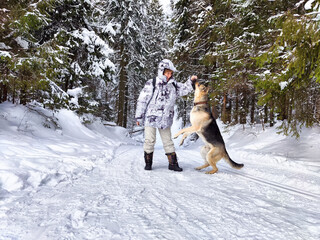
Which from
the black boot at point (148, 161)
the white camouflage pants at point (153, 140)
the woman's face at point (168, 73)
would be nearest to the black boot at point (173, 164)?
the white camouflage pants at point (153, 140)

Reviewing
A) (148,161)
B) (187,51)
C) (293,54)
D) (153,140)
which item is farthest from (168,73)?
(187,51)

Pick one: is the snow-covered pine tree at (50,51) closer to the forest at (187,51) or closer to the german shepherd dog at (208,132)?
the forest at (187,51)

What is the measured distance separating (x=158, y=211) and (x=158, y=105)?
2.45 meters

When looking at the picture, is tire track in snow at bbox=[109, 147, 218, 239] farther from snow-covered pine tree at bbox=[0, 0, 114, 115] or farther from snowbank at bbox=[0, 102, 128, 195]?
snow-covered pine tree at bbox=[0, 0, 114, 115]

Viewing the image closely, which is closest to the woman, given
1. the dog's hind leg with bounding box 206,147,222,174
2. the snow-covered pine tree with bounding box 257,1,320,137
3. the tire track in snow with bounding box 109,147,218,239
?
the dog's hind leg with bounding box 206,147,222,174

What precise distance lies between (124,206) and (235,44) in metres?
7.65

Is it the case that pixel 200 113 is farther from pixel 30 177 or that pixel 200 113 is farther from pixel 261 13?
pixel 261 13

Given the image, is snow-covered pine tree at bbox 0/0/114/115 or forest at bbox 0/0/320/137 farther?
snow-covered pine tree at bbox 0/0/114/115

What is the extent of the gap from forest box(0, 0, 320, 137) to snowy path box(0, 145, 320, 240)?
7.88ft

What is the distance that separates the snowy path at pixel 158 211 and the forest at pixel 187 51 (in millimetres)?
2401

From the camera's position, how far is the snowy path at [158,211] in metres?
1.40

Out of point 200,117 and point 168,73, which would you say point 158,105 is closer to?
point 168,73

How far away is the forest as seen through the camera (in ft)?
13.2

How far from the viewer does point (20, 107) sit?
282 inches
